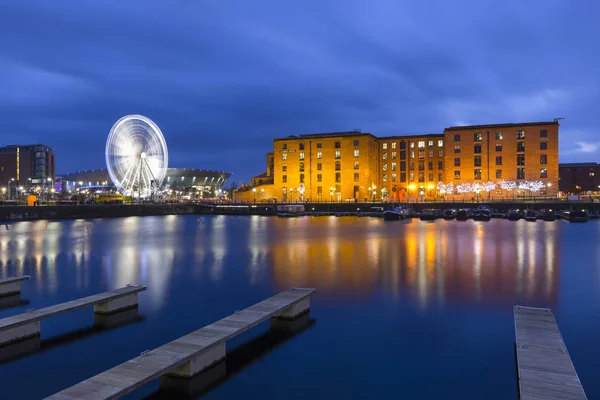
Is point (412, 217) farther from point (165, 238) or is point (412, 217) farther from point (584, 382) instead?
point (584, 382)

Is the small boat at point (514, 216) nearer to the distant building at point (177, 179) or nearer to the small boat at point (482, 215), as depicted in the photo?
the small boat at point (482, 215)

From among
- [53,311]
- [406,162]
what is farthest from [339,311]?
[406,162]

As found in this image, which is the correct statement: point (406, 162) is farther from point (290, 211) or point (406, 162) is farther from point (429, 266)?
point (429, 266)

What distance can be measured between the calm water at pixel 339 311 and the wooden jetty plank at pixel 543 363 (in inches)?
35.8

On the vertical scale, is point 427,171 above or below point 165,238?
above

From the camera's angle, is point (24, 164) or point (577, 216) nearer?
point (577, 216)

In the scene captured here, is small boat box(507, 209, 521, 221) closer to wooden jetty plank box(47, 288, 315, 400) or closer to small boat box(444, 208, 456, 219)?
small boat box(444, 208, 456, 219)

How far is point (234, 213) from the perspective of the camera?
95.6 meters

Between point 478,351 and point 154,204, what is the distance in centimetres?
8633

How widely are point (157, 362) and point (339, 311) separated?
8046 mm

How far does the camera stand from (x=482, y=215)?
69.2 m

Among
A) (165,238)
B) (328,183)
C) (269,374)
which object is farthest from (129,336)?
(328,183)

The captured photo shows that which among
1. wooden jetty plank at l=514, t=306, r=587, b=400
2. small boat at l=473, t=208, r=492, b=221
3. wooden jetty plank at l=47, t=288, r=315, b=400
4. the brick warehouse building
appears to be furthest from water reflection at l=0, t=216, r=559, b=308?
the brick warehouse building

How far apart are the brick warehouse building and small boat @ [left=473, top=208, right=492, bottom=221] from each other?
24.7m
